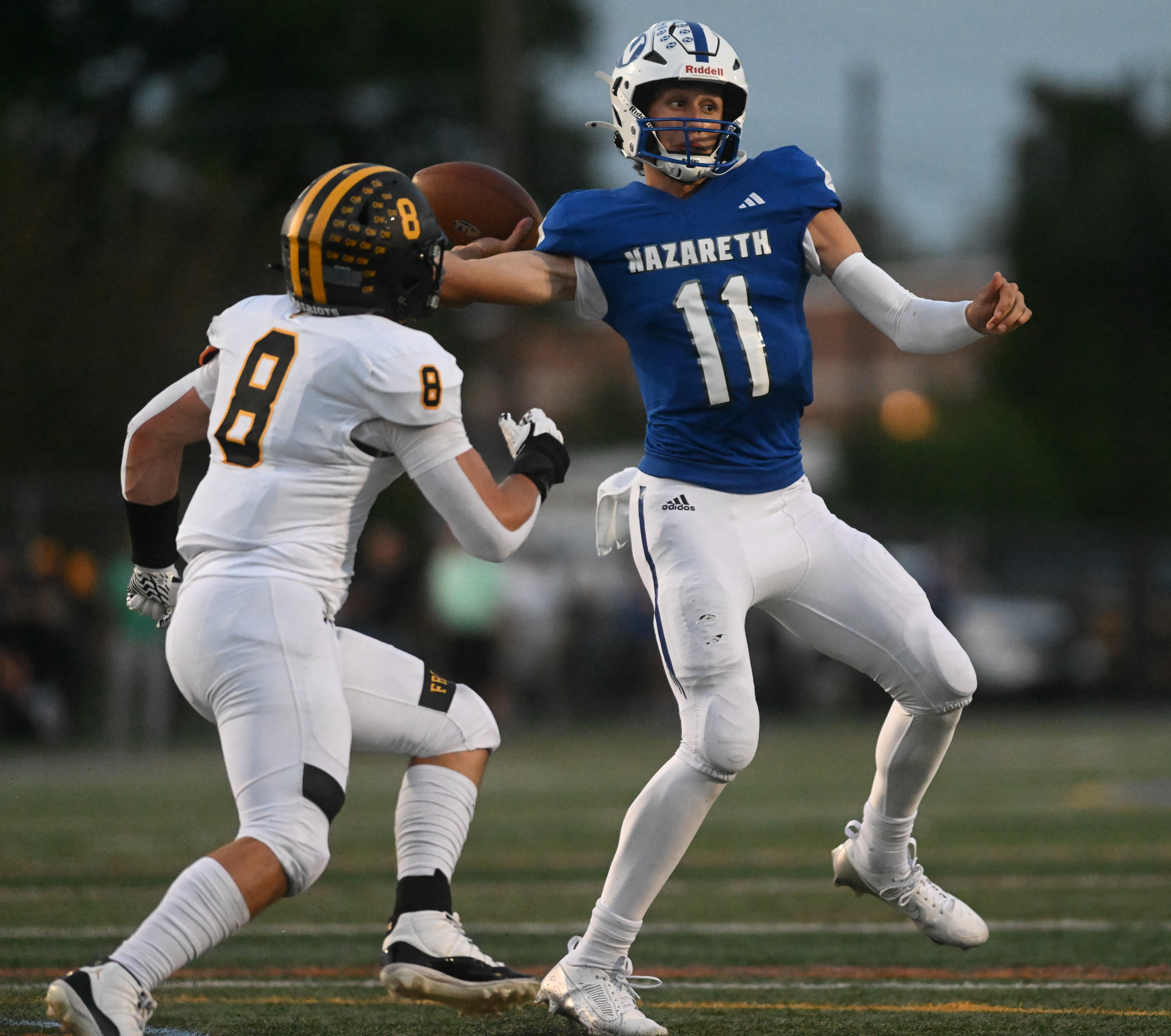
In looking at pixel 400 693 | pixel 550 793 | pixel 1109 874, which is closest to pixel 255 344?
pixel 400 693

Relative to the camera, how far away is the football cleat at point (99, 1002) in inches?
140

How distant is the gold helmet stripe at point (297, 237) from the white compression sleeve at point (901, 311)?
1.47 meters

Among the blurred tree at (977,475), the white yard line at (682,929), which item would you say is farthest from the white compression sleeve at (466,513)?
the blurred tree at (977,475)

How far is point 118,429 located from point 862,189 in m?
18.9

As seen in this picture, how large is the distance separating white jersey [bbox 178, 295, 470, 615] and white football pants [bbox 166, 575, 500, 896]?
0.26 ft

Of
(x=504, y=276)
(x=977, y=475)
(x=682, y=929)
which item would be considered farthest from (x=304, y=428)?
(x=977, y=475)

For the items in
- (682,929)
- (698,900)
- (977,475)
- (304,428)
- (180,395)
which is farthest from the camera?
(977,475)

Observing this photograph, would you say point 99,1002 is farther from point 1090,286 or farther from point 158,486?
point 1090,286

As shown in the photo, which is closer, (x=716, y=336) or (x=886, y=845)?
(x=716, y=336)

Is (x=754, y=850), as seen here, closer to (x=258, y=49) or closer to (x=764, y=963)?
(x=764, y=963)

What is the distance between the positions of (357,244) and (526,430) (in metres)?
0.61

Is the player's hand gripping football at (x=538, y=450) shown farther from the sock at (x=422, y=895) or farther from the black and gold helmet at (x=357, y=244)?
the sock at (x=422, y=895)

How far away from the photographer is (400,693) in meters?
4.24

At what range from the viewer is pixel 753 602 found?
4758 millimetres
